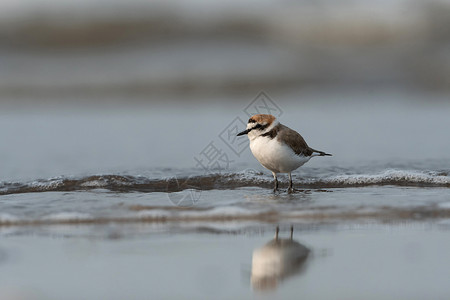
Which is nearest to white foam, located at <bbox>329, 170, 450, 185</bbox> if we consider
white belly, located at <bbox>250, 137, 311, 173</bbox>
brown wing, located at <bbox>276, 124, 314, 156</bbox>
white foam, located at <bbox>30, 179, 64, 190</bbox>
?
brown wing, located at <bbox>276, 124, 314, 156</bbox>

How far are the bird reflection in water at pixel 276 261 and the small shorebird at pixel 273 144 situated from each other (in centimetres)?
227

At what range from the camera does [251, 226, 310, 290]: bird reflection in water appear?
4293 mm

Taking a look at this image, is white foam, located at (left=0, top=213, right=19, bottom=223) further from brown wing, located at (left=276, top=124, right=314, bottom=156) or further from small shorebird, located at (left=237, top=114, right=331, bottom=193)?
brown wing, located at (left=276, top=124, right=314, bottom=156)

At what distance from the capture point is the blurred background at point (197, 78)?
11383mm

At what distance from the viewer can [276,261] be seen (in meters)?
4.70

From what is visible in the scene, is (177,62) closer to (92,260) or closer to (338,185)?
(338,185)

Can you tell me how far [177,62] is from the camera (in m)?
23.6

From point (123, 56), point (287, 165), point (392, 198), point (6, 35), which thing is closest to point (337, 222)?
point (392, 198)

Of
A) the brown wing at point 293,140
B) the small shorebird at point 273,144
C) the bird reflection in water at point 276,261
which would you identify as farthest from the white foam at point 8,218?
the brown wing at point 293,140

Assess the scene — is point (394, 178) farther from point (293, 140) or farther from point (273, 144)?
point (273, 144)

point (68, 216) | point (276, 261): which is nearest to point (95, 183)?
point (68, 216)

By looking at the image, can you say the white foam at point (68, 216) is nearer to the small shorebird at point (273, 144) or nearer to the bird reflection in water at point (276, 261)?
the bird reflection in water at point (276, 261)

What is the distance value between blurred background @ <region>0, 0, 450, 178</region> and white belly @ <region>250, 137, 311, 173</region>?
2.25 meters

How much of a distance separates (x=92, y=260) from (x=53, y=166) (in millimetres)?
4924
